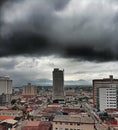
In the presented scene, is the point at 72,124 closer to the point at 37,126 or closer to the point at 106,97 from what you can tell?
the point at 37,126

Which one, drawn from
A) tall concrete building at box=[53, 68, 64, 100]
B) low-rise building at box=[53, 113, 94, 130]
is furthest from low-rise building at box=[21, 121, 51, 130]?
tall concrete building at box=[53, 68, 64, 100]

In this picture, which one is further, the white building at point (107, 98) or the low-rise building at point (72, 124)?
the white building at point (107, 98)

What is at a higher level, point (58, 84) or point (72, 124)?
point (58, 84)

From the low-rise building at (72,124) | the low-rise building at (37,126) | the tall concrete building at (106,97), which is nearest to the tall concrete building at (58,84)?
the tall concrete building at (106,97)

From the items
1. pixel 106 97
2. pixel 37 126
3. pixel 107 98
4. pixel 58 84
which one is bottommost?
pixel 37 126

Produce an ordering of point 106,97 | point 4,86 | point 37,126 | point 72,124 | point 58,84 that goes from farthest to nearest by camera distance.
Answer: point 58,84 → point 4,86 → point 106,97 → point 37,126 → point 72,124

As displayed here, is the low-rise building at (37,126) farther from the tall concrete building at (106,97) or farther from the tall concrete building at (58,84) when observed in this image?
the tall concrete building at (58,84)

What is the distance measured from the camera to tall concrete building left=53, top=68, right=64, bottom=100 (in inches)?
3786

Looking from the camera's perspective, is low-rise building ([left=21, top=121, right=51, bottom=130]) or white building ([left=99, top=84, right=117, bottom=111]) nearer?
low-rise building ([left=21, top=121, right=51, bottom=130])

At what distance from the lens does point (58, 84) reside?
9862cm

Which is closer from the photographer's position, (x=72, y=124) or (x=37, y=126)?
(x=72, y=124)

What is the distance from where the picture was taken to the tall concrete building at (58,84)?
9618 cm

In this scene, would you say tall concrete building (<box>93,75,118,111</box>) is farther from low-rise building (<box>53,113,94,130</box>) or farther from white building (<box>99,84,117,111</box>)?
low-rise building (<box>53,113,94,130</box>)

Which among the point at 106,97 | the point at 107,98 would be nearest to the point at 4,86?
the point at 106,97
